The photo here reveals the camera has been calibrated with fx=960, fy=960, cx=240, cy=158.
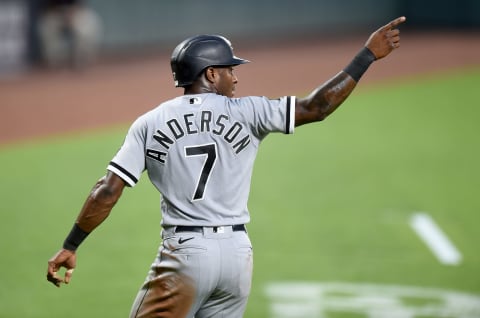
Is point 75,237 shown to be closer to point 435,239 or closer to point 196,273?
point 196,273

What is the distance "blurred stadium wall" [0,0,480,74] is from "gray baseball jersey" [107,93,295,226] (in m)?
15.4

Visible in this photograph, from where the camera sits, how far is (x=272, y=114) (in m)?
4.91

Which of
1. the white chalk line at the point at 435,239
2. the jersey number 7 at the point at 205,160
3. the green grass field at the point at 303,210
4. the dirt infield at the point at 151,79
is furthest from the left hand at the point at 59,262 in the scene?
the dirt infield at the point at 151,79

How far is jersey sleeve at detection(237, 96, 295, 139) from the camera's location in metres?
4.91

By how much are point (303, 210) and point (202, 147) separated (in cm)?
554

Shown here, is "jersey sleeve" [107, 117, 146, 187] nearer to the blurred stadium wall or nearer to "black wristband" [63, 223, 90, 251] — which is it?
"black wristband" [63, 223, 90, 251]

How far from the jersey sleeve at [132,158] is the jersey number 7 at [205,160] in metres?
0.25

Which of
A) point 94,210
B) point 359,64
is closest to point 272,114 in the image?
point 359,64

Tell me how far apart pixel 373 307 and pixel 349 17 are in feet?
62.6

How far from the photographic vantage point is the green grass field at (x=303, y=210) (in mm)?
8109

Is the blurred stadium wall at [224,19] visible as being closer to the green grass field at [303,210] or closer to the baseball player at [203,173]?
the green grass field at [303,210]

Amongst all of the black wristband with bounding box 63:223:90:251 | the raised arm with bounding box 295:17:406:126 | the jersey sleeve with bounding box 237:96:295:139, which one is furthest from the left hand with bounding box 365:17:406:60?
the black wristband with bounding box 63:223:90:251

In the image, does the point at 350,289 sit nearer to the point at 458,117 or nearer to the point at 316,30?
the point at 458,117

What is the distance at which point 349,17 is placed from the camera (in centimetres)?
2575
